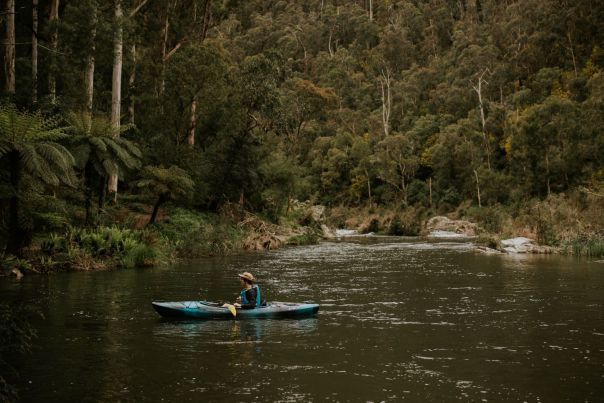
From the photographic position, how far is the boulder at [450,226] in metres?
44.9

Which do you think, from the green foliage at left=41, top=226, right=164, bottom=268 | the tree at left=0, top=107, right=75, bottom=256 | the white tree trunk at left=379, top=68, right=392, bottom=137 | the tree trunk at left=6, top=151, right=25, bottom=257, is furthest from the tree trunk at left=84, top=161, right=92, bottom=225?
the white tree trunk at left=379, top=68, right=392, bottom=137

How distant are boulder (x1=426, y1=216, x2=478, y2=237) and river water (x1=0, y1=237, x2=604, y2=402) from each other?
2643 cm

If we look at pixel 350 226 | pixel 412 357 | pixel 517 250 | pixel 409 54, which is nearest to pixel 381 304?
pixel 412 357

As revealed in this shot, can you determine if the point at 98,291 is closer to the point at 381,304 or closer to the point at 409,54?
the point at 381,304

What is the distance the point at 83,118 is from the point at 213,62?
11.8 m

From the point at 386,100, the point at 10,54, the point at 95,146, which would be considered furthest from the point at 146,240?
the point at 386,100

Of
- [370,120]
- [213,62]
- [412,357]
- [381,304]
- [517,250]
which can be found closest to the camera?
[412,357]

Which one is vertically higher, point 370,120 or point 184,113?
point 370,120

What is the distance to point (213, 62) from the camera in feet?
101

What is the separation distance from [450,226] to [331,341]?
38777 mm

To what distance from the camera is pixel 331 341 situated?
996 cm

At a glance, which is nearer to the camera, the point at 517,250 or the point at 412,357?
the point at 412,357

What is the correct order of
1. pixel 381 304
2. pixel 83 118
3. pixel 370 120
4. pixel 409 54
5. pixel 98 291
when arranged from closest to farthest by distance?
pixel 381 304
pixel 98 291
pixel 83 118
pixel 370 120
pixel 409 54

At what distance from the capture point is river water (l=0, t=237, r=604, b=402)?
7.27 meters
